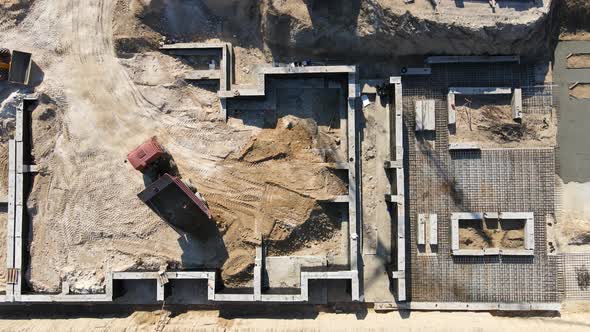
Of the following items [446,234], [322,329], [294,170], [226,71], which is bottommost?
[322,329]

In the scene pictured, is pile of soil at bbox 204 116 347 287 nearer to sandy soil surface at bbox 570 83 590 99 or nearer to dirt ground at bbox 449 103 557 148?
dirt ground at bbox 449 103 557 148

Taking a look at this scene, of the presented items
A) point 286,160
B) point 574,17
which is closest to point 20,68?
point 286,160

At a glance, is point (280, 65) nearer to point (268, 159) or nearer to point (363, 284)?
point (268, 159)

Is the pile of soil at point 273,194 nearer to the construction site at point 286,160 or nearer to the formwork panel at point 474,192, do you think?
the construction site at point 286,160

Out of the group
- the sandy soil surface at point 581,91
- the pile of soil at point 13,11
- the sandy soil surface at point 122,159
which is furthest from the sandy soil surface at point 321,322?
the pile of soil at point 13,11

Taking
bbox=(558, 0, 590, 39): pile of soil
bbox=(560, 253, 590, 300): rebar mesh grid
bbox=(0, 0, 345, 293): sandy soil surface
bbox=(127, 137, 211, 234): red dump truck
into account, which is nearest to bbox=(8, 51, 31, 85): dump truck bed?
bbox=(0, 0, 345, 293): sandy soil surface

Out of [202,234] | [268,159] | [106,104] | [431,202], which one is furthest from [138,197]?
[431,202]
